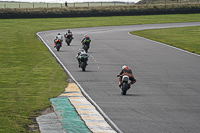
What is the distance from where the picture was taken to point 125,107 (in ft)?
50.6

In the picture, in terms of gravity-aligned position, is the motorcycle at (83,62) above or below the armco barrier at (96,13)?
below

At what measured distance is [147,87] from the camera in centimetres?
1966

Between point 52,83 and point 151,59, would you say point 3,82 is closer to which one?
point 52,83

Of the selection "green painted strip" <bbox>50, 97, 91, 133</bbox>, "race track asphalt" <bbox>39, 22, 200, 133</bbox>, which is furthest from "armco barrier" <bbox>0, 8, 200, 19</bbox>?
"green painted strip" <bbox>50, 97, 91, 133</bbox>

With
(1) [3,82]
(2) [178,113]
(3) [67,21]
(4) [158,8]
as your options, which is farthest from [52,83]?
(4) [158,8]

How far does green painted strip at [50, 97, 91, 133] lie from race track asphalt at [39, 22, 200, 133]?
45.0 inches

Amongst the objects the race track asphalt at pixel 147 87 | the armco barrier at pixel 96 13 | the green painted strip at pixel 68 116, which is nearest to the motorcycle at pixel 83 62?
the race track asphalt at pixel 147 87

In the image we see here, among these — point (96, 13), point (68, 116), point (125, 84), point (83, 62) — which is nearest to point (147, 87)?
point (125, 84)

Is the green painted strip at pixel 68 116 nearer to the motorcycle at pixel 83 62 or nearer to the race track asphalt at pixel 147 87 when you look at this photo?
the race track asphalt at pixel 147 87

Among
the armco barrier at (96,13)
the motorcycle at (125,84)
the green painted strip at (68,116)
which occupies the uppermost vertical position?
the armco barrier at (96,13)

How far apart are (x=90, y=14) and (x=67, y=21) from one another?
755 cm

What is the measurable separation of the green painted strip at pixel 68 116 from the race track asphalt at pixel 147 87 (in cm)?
114

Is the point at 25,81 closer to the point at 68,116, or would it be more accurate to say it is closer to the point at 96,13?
the point at 68,116

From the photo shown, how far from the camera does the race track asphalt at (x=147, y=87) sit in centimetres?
1338
